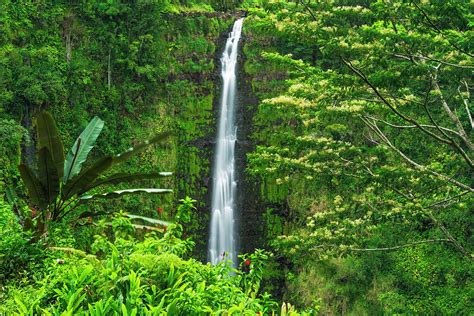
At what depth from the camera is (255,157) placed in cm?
1112

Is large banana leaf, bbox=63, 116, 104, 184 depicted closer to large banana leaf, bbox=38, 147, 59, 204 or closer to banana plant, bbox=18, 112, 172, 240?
banana plant, bbox=18, 112, 172, 240

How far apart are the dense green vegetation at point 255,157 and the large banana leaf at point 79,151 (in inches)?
2.7

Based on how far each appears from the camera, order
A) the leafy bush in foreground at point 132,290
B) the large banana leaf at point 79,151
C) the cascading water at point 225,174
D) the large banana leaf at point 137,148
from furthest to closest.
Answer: the cascading water at point 225,174
the large banana leaf at point 79,151
the large banana leaf at point 137,148
the leafy bush in foreground at point 132,290


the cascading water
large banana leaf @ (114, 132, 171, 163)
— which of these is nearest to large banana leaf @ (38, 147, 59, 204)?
large banana leaf @ (114, 132, 171, 163)

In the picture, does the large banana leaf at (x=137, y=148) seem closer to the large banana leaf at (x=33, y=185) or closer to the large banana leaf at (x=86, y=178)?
the large banana leaf at (x=86, y=178)

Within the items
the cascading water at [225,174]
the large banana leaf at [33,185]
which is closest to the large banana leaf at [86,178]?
the large banana leaf at [33,185]

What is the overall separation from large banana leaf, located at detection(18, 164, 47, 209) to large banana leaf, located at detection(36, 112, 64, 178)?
0.29 m

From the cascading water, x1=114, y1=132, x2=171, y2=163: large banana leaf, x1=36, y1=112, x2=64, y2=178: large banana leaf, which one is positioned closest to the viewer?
x1=114, y1=132, x2=171, y2=163: large banana leaf

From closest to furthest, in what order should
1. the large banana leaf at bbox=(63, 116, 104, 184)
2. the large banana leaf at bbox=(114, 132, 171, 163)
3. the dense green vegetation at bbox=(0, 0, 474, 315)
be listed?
the dense green vegetation at bbox=(0, 0, 474, 315)
the large banana leaf at bbox=(114, 132, 171, 163)
the large banana leaf at bbox=(63, 116, 104, 184)

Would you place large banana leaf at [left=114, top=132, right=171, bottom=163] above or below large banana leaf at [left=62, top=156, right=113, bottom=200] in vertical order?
above

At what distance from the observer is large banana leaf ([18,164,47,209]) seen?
5.53m

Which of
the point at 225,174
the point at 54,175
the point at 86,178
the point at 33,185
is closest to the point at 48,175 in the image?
the point at 54,175

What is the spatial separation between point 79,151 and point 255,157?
5150 mm

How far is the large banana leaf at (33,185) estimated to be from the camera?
218 inches
